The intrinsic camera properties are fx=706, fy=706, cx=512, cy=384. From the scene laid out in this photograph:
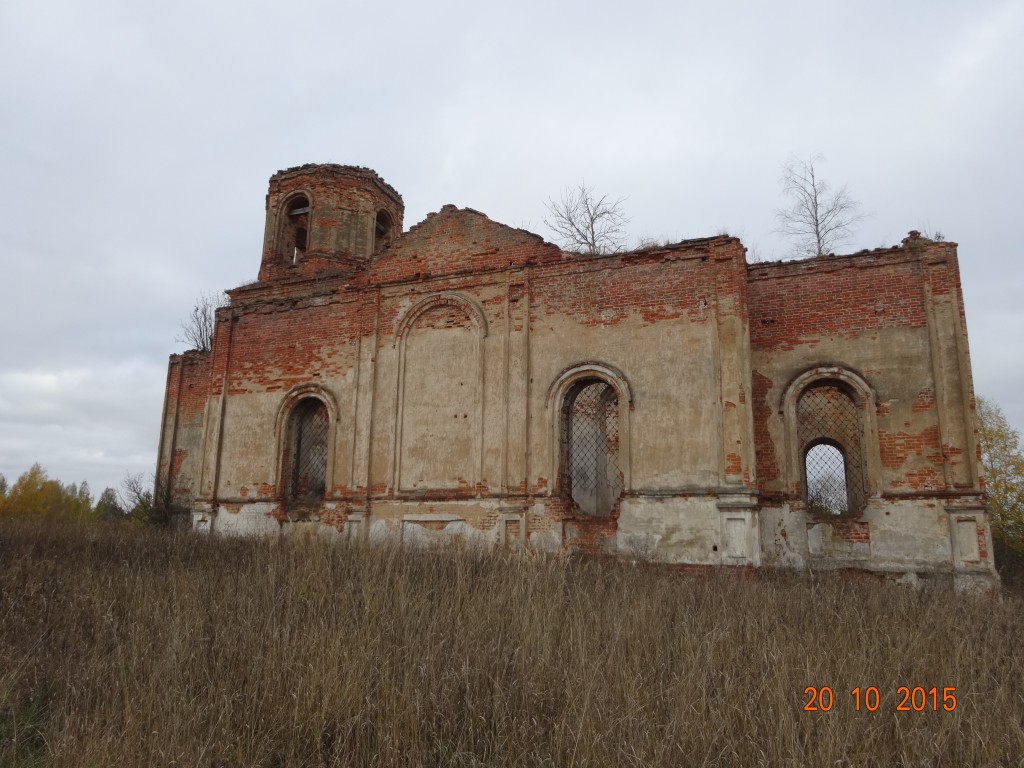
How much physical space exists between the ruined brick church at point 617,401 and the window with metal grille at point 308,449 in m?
0.05

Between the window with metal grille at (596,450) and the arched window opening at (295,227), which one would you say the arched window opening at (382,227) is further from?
the window with metal grille at (596,450)

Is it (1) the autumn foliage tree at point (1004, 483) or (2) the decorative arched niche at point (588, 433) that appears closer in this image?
(2) the decorative arched niche at point (588, 433)

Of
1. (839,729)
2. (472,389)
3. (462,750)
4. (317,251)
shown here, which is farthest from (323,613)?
(317,251)

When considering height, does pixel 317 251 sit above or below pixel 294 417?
above

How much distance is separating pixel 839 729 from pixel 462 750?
1.98 m

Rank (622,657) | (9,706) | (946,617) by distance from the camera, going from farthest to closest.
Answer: (946,617), (622,657), (9,706)

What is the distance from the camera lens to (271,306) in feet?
50.3

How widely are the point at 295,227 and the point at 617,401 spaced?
A: 9.83 meters

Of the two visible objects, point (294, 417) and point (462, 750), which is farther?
point (294, 417)

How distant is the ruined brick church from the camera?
11.2 metres

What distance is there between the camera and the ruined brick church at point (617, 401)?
1123cm

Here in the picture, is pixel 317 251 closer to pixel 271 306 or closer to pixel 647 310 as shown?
pixel 271 306

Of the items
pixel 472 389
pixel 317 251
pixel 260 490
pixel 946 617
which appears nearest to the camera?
pixel 946 617

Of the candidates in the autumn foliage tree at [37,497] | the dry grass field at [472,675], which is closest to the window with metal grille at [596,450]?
the dry grass field at [472,675]
